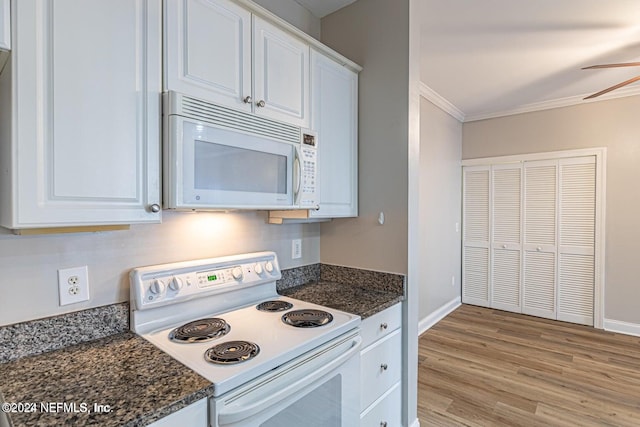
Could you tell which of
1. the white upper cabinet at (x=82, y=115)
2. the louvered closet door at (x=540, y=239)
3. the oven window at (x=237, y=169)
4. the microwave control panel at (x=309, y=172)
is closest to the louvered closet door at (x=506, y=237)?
the louvered closet door at (x=540, y=239)

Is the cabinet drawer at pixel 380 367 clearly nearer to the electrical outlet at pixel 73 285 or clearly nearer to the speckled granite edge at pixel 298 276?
the speckled granite edge at pixel 298 276

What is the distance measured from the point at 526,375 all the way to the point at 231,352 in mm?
2674

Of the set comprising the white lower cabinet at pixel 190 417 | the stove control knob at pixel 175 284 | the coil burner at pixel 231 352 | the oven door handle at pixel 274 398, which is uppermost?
the stove control knob at pixel 175 284

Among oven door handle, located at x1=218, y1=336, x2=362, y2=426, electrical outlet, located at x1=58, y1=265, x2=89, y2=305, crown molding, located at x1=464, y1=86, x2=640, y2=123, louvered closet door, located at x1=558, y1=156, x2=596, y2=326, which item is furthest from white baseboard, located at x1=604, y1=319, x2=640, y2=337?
electrical outlet, located at x1=58, y1=265, x2=89, y2=305

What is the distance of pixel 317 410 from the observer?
1234 millimetres

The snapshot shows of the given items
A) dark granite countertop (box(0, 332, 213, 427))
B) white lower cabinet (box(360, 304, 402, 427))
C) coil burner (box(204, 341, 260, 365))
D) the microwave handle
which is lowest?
white lower cabinet (box(360, 304, 402, 427))

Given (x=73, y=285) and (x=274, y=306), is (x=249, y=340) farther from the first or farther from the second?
(x=73, y=285)

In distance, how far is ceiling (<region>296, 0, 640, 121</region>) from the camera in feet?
6.94

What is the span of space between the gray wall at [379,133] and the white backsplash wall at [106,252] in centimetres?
61

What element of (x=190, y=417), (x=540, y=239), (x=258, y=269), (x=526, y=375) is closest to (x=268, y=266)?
(x=258, y=269)

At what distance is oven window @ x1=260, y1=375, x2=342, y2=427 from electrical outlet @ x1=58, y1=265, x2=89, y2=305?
798mm

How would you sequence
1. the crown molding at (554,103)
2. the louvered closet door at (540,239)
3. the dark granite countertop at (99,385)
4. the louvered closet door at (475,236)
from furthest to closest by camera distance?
the louvered closet door at (475,236), the louvered closet door at (540,239), the crown molding at (554,103), the dark granite countertop at (99,385)

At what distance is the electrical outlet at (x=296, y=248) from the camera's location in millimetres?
2051

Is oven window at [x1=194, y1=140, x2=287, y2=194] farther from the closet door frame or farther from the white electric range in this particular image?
the closet door frame
